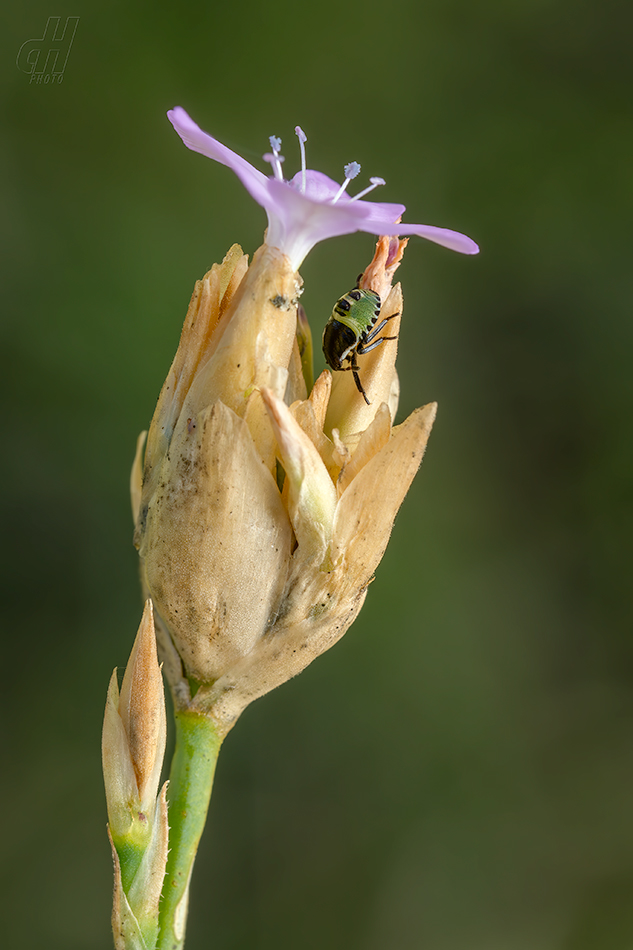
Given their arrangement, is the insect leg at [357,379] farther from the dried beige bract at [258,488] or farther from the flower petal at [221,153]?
the flower petal at [221,153]

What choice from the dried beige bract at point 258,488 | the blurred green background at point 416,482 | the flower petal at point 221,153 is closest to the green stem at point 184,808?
the dried beige bract at point 258,488

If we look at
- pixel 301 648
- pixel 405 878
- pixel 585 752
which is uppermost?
pixel 301 648

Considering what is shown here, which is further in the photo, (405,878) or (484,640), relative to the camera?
(484,640)

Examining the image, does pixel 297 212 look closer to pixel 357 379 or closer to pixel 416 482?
pixel 357 379

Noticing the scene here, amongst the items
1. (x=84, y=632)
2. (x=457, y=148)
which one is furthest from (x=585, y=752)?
(x=457, y=148)

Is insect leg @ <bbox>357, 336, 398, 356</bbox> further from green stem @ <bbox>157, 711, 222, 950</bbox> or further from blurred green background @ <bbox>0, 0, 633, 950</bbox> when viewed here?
blurred green background @ <bbox>0, 0, 633, 950</bbox>

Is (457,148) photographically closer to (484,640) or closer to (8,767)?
(484,640)

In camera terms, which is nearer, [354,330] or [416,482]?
[354,330]

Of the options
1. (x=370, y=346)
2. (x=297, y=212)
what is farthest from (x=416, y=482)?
(x=297, y=212)
